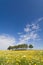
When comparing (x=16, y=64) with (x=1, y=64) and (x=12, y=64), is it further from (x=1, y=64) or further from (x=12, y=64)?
(x=1, y=64)

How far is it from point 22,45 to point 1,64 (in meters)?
48.8

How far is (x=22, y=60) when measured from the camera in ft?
31.2

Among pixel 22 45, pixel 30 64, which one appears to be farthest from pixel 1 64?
pixel 22 45

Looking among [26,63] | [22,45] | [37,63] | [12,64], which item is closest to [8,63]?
[12,64]

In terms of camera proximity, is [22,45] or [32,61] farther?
[22,45]

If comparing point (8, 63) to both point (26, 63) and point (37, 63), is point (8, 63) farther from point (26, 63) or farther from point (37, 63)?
point (37, 63)

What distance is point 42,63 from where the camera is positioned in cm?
947

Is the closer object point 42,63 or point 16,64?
point 16,64

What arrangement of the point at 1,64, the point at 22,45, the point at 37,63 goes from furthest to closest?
the point at 22,45 < the point at 37,63 < the point at 1,64

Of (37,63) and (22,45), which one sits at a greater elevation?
(22,45)

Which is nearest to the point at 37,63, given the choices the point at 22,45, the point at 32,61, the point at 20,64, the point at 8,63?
the point at 32,61

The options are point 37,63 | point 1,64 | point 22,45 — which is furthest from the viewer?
point 22,45

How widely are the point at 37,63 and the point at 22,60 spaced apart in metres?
0.87

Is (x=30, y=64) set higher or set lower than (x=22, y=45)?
lower
